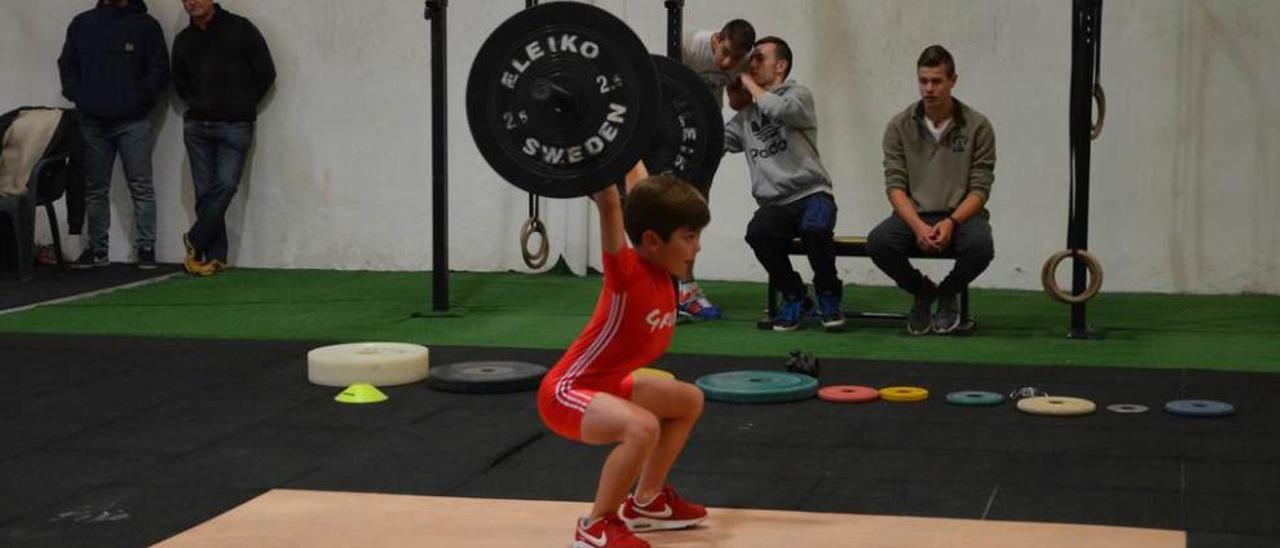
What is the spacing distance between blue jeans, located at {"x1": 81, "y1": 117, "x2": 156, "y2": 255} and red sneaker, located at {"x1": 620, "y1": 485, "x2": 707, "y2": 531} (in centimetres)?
559

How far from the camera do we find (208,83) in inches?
322

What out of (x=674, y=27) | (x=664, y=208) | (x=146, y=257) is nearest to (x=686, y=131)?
(x=664, y=208)

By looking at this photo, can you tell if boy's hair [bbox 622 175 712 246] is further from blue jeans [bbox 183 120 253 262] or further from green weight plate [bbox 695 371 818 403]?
blue jeans [bbox 183 120 253 262]

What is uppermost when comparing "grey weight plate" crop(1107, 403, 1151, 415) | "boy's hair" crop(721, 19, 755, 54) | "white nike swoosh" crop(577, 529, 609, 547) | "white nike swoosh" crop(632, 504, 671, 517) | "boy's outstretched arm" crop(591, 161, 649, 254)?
"boy's hair" crop(721, 19, 755, 54)

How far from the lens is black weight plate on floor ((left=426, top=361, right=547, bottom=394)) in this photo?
498 cm

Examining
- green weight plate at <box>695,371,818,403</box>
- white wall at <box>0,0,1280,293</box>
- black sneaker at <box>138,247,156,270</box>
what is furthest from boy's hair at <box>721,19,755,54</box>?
black sneaker at <box>138,247,156,270</box>

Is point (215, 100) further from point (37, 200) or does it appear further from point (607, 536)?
point (607, 536)

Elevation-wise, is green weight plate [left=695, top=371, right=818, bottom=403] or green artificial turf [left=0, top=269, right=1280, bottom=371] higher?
green artificial turf [left=0, top=269, right=1280, bottom=371]

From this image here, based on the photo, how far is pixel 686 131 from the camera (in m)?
4.42

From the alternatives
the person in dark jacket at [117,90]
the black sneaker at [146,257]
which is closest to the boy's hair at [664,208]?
the person in dark jacket at [117,90]

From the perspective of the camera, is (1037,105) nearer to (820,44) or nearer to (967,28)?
(967,28)

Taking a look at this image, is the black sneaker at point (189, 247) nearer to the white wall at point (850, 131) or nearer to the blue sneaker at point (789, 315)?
the white wall at point (850, 131)

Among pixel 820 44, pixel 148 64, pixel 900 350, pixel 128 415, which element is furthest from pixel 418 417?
pixel 148 64

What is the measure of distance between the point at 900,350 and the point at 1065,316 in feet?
3.72
